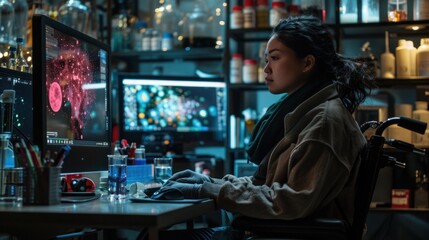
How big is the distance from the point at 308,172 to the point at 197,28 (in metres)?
2.58

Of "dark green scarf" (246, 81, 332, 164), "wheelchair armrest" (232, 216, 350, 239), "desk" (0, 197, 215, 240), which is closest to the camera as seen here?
"desk" (0, 197, 215, 240)

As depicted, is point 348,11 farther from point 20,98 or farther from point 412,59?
point 20,98

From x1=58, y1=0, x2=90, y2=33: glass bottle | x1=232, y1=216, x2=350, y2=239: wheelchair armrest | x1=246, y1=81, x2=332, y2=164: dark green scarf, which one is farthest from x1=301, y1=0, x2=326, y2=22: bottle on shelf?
x1=232, y1=216, x2=350, y2=239: wheelchair armrest

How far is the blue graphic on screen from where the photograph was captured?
144 inches

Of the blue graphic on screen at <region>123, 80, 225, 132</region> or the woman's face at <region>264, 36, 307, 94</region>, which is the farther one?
the blue graphic on screen at <region>123, 80, 225, 132</region>

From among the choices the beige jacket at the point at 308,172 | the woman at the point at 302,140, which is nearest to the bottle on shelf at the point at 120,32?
the woman at the point at 302,140

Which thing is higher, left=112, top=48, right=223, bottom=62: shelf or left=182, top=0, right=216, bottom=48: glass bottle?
left=182, top=0, right=216, bottom=48: glass bottle

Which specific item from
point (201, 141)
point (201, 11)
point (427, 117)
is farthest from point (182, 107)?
point (427, 117)

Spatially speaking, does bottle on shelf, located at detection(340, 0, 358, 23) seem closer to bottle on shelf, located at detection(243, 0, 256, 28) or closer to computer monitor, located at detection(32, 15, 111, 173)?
bottle on shelf, located at detection(243, 0, 256, 28)

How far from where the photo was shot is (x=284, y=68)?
201cm

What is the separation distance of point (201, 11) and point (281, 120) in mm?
2362

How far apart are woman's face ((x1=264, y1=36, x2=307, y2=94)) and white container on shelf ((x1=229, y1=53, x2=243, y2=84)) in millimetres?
1681

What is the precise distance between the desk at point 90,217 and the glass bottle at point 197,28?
2596mm

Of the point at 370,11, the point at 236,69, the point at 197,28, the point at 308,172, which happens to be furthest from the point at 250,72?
the point at 308,172
